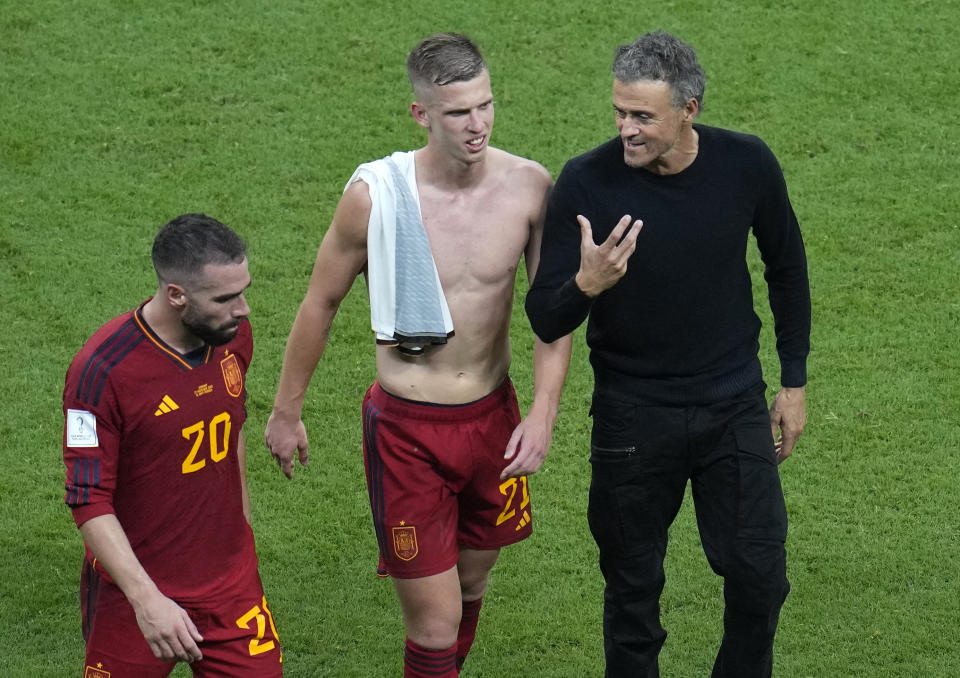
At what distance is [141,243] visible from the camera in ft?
29.7

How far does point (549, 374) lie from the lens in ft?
17.8

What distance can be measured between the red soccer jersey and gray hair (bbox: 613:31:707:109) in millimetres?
1529

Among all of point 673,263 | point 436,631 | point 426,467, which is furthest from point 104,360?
point 673,263

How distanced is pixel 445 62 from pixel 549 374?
1129 mm

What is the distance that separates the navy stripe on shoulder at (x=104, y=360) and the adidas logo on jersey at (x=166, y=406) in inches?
7.3

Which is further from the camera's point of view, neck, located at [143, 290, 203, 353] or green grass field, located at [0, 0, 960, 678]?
green grass field, located at [0, 0, 960, 678]

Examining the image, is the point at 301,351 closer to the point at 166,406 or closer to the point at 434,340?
the point at 434,340

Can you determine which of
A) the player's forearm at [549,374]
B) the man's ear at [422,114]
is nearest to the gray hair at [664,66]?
the man's ear at [422,114]

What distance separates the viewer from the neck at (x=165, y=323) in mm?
4820

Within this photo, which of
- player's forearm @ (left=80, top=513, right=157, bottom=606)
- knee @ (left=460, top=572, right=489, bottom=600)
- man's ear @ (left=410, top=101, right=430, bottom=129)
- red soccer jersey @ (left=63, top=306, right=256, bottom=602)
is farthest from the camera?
knee @ (left=460, top=572, right=489, bottom=600)

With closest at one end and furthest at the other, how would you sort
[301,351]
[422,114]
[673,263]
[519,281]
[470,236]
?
[673,263] < [422,114] < [470,236] < [301,351] < [519,281]

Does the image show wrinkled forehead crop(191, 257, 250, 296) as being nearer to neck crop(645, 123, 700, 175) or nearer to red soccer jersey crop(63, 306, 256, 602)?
red soccer jersey crop(63, 306, 256, 602)

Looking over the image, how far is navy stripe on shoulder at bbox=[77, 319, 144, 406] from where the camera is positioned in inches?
183

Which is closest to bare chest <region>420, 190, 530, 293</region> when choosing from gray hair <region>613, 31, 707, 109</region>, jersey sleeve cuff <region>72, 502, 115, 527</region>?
gray hair <region>613, 31, 707, 109</region>
